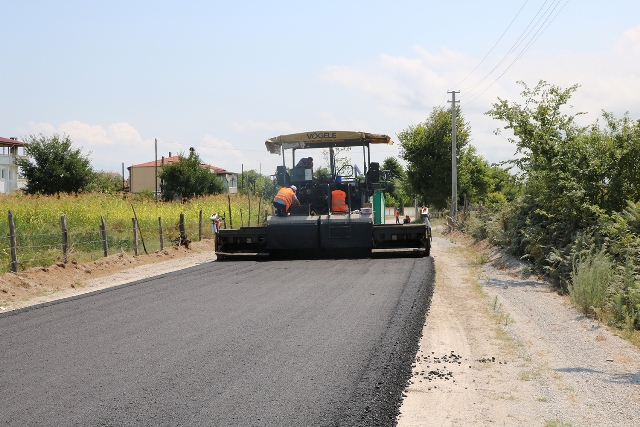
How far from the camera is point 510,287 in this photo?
13.5 metres

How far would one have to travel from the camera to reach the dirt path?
17.9 ft

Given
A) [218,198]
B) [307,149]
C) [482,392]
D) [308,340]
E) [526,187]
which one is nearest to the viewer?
[482,392]

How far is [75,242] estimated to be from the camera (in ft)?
57.5

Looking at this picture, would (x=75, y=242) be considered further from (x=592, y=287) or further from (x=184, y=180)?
(x=184, y=180)

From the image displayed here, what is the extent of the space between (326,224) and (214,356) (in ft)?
33.9

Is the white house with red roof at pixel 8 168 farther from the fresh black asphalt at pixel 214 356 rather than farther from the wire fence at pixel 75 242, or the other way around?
the fresh black asphalt at pixel 214 356

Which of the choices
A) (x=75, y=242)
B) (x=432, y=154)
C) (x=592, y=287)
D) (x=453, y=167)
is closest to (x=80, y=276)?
(x=75, y=242)

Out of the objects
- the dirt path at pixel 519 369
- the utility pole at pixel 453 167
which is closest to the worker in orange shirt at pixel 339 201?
the dirt path at pixel 519 369

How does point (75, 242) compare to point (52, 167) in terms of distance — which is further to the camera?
point (52, 167)

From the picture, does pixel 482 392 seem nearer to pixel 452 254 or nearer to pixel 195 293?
pixel 195 293

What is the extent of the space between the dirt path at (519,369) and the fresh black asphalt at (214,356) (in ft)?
1.08

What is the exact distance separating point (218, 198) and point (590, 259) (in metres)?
28.5

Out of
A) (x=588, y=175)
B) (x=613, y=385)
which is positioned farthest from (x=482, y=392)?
(x=588, y=175)

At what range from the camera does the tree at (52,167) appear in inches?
1620
